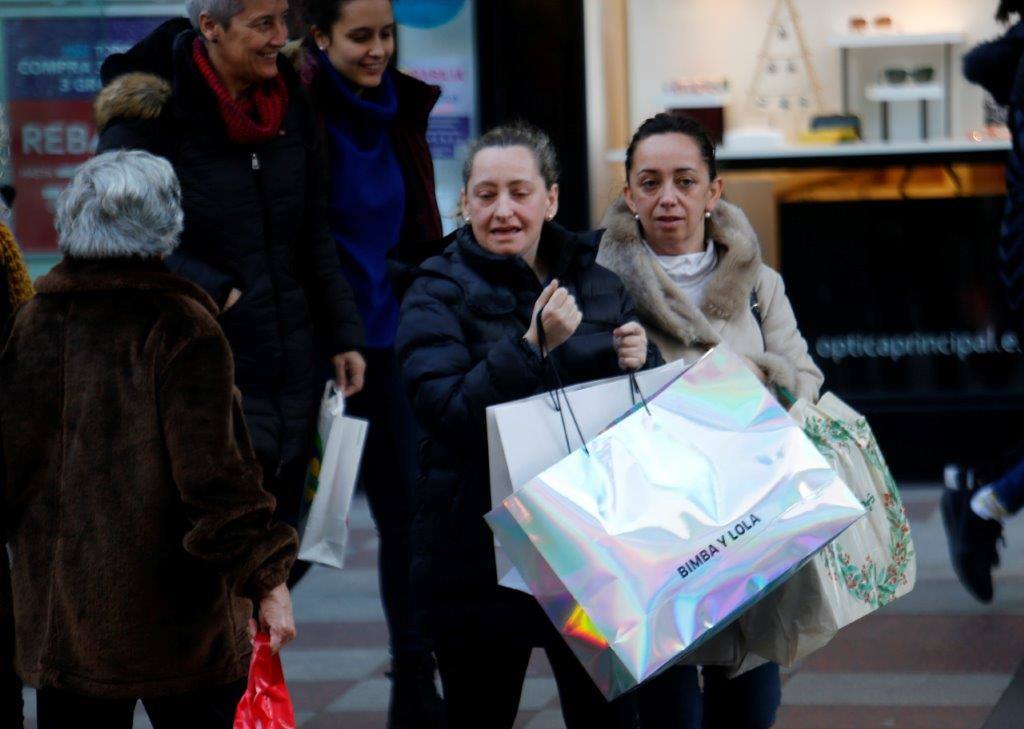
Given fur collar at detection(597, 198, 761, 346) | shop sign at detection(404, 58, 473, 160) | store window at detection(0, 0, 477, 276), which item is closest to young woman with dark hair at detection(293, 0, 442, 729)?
fur collar at detection(597, 198, 761, 346)

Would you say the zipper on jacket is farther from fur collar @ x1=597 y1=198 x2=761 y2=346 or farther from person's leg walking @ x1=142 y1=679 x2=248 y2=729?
person's leg walking @ x1=142 y1=679 x2=248 y2=729

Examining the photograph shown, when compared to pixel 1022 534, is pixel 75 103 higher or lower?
higher

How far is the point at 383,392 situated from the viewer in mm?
5266

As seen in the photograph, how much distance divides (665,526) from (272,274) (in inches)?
65.8

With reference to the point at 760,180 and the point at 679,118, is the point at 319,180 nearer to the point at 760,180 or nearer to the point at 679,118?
the point at 679,118

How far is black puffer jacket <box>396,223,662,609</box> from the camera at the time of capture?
3.68 m

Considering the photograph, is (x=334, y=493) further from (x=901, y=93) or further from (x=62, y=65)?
(x=901, y=93)

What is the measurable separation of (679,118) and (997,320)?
481 centimetres

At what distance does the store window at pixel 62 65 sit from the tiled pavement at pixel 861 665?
2.45 m

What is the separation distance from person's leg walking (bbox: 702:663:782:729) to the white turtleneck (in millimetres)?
848

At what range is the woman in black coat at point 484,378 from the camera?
12.1 feet

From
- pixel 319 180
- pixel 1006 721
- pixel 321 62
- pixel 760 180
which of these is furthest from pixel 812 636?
pixel 760 180

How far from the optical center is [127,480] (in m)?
3.37

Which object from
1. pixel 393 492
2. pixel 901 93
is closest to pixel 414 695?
pixel 393 492
